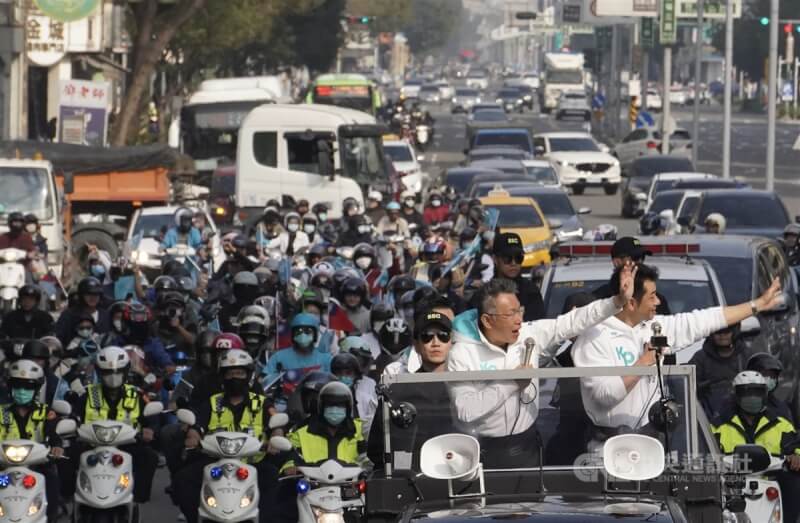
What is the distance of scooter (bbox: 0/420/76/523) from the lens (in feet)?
38.2

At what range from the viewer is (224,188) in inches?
1613

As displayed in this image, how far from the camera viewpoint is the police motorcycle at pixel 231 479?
38.1ft

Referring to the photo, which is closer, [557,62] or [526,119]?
[526,119]

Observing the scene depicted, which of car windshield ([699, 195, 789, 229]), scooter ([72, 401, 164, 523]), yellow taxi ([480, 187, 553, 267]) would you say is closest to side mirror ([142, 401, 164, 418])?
scooter ([72, 401, 164, 523])

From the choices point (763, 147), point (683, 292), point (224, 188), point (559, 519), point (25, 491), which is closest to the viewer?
point (559, 519)

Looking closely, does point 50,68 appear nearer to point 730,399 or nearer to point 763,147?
point 763,147

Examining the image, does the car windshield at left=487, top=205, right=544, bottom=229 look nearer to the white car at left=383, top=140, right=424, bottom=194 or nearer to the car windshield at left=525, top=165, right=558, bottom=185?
the car windshield at left=525, top=165, right=558, bottom=185

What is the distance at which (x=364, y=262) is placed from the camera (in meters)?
21.7

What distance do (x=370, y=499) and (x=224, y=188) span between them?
33415 mm

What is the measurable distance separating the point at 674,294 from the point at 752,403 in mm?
3099

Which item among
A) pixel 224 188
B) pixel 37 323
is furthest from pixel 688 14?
pixel 37 323

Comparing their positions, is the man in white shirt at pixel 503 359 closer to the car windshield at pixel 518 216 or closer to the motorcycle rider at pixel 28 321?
the motorcycle rider at pixel 28 321

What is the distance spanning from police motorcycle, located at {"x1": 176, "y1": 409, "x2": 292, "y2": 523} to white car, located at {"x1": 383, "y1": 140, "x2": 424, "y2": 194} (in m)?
31.9

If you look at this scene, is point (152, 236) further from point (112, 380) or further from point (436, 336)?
point (436, 336)
